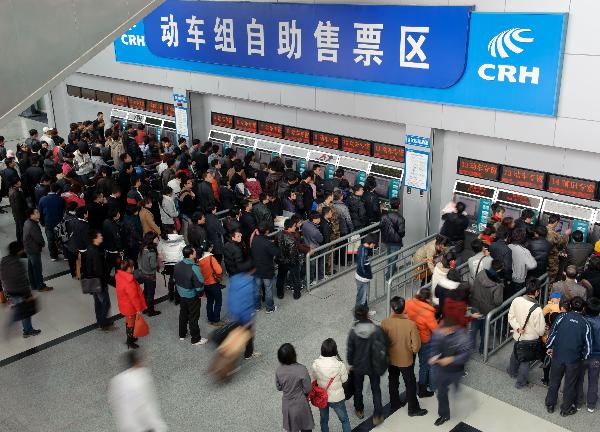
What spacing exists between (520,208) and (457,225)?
3.31 ft

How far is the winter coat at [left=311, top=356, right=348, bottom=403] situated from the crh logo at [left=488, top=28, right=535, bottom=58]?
5.10 meters

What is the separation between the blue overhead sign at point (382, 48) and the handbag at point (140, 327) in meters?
5.16

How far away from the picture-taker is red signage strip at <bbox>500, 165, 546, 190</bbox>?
8.90 metres

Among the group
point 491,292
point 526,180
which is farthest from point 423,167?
point 491,292

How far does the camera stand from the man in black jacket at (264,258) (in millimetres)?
8289

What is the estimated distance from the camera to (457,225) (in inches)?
355

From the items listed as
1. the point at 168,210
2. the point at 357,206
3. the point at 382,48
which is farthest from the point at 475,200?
the point at 168,210

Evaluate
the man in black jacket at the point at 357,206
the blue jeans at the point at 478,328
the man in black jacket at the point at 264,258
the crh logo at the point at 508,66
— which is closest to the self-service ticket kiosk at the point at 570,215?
the crh logo at the point at 508,66

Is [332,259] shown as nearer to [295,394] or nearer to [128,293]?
[128,293]

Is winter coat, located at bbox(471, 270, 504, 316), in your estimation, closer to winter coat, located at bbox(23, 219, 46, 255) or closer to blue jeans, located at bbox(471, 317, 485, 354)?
blue jeans, located at bbox(471, 317, 485, 354)

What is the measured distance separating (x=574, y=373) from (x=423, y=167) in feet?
14.5

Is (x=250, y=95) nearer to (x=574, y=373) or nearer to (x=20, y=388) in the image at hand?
(x=20, y=388)

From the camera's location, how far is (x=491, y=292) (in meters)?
7.19

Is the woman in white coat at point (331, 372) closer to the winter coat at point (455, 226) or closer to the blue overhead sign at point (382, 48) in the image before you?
the winter coat at point (455, 226)
